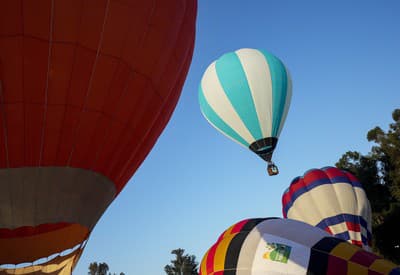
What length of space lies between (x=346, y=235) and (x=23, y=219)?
24.0ft

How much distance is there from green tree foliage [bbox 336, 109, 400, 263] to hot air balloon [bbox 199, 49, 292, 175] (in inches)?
268

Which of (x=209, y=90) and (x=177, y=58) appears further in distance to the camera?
(x=209, y=90)

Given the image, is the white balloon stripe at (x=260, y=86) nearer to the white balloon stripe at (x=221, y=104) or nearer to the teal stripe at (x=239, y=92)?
the teal stripe at (x=239, y=92)

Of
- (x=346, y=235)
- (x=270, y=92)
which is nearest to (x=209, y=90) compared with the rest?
(x=270, y=92)

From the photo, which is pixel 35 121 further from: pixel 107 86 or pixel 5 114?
pixel 107 86

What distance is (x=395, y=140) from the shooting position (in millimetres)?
18297

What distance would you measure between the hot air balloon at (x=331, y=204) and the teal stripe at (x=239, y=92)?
6.62 feet

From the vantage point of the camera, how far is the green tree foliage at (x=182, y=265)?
4025 centimetres

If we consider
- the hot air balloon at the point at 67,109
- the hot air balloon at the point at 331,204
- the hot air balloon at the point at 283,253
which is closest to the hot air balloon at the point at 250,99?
the hot air balloon at the point at 331,204

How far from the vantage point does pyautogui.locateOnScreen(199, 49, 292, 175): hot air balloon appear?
12461 mm

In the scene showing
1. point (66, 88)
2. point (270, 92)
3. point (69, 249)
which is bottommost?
point (69, 249)

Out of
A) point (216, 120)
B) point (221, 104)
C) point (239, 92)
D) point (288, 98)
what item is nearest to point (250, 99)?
point (239, 92)

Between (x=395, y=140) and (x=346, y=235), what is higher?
(x=395, y=140)

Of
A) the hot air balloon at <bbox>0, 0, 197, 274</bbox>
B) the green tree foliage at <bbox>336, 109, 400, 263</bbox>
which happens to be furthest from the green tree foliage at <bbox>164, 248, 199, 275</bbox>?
the hot air balloon at <bbox>0, 0, 197, 274</bbox>
